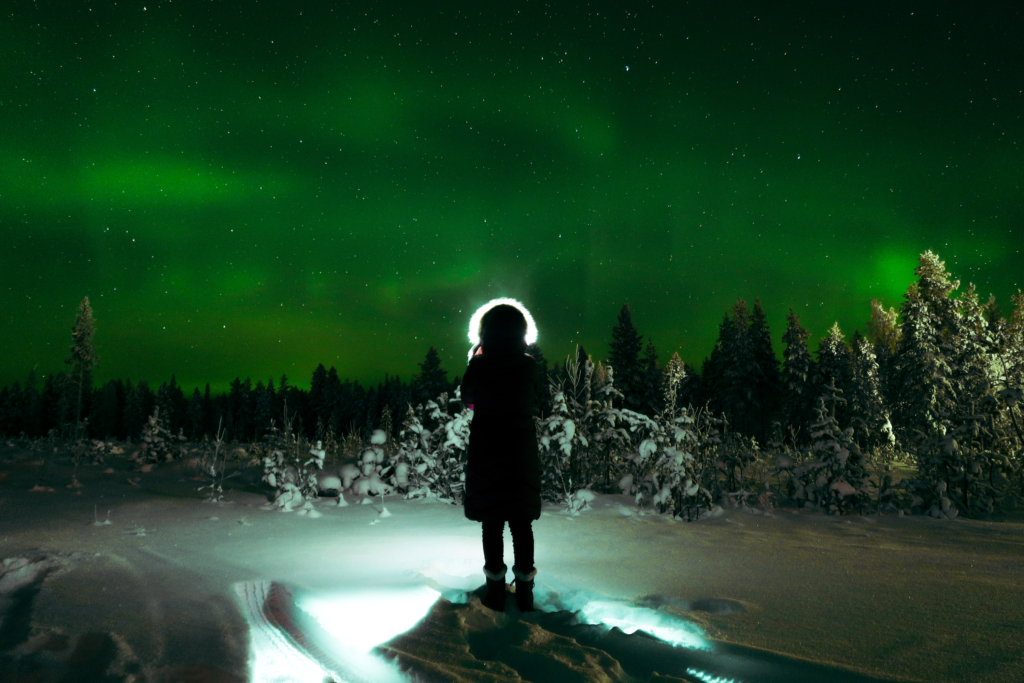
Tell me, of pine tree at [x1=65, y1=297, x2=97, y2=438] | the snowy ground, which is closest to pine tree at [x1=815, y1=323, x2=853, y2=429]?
the snowy ground

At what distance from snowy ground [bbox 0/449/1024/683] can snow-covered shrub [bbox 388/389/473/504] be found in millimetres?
1976

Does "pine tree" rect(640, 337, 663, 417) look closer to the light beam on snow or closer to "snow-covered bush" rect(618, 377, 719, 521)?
"snow-covered bush" rect(618, 377, 719, 521)

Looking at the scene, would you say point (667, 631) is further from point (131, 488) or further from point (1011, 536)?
point (131, 488)

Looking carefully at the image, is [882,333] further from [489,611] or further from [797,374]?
[489,611]

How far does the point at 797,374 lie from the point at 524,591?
3817 centimetres

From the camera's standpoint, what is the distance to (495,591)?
309cm

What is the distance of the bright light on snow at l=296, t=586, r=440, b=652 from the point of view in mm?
2639

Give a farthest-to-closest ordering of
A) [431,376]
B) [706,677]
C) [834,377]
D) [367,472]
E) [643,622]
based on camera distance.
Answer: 1. [431,376]
2. [834,377]
3. [367,472]
4. [643,622]
5. [706,677]

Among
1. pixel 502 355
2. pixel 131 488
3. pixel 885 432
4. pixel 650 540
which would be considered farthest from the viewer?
→ pixel 885 432

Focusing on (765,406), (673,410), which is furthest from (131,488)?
(765,406)

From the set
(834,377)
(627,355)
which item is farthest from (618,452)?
(627,355)

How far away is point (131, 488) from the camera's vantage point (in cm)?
875

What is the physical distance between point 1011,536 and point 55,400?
340ft

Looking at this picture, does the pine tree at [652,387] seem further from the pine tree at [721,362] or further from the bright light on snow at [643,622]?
the bright light on snow at [643,622]
